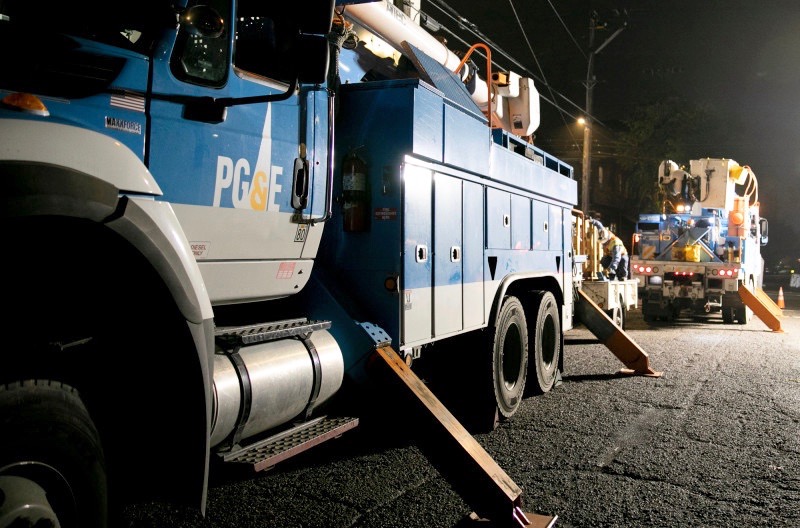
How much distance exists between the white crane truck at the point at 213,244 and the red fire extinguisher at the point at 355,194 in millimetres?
15

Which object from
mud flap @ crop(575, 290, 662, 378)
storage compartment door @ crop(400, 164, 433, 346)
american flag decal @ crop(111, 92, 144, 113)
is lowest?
mud flap @ crop(575, 290, 662, 378)

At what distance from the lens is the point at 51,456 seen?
218 centimetres

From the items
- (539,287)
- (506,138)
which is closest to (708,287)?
(539,287)

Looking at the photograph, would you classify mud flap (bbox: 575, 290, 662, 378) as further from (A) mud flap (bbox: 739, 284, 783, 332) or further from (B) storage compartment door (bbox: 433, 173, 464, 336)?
(A) mud flap (bbox: 739, 284, 783, 332)

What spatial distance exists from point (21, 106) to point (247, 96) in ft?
3.94

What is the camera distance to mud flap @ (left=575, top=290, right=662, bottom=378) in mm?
8742

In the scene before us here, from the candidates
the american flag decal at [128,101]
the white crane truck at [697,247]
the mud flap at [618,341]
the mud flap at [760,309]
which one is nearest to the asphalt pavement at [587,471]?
the mud flap at [618,341]

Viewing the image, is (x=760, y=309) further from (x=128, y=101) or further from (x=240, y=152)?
(x=128, y=101)

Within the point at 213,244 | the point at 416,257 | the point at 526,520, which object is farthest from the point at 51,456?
the point at 416,257

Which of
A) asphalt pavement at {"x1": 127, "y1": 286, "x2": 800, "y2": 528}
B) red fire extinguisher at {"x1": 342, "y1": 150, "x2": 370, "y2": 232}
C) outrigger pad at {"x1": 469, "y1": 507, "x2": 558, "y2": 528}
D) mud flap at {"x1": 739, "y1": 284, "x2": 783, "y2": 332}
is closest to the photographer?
outrigger pad at {"x1": 469, "y1": 507, "x2": 558, "y2": 528}

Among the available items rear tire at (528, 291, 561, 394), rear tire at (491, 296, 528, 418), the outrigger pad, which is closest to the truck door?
the outrigger pad

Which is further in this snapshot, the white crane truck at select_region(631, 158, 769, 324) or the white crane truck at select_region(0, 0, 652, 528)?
the white crane truck at select_region(631, 158, 769, 324)

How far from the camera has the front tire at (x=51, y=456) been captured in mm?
2078

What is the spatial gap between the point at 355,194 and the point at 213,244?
1.36 metres
